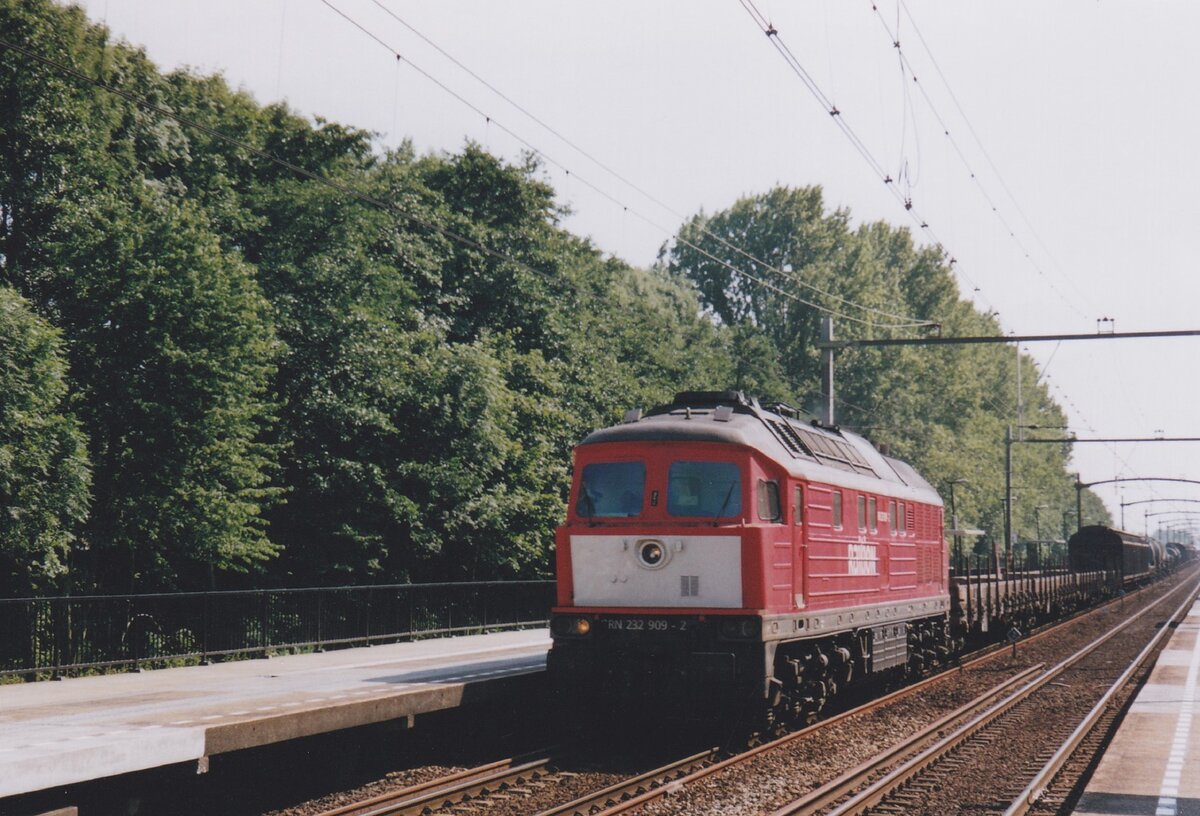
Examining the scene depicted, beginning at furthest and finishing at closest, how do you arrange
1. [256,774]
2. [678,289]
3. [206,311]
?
[678,289], [206,311], [256,774]

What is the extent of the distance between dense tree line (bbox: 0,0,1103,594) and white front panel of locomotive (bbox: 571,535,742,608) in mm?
6557

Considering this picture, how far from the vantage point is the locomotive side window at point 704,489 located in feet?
50.1

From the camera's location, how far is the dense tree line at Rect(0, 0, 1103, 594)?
26.8m

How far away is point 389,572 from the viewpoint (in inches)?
1287

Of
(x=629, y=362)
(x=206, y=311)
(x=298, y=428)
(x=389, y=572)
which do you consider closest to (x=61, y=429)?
(x=206, y=311)

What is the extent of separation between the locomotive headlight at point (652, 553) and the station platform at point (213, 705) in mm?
2443

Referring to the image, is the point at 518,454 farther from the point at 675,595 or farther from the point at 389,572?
the point at 675,595

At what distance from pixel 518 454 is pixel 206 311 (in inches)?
373

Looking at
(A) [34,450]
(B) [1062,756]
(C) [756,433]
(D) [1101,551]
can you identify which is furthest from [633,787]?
(D) [1101,551]

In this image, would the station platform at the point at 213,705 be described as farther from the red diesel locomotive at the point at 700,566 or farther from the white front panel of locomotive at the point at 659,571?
the white front panel of locomotive at the point at 659,571

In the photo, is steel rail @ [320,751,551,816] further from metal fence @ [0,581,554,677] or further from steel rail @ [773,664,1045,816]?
metal fence @ [0,581,554,677]

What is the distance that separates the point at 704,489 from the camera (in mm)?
15445

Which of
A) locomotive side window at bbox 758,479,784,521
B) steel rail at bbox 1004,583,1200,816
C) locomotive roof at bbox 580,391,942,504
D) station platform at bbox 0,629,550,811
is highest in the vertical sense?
locomotive roof at bbox 580,391,942,504

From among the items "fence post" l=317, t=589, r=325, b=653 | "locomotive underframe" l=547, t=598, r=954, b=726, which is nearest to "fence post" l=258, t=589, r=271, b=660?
"fence post" l=317, t=589, r=325, b=653
